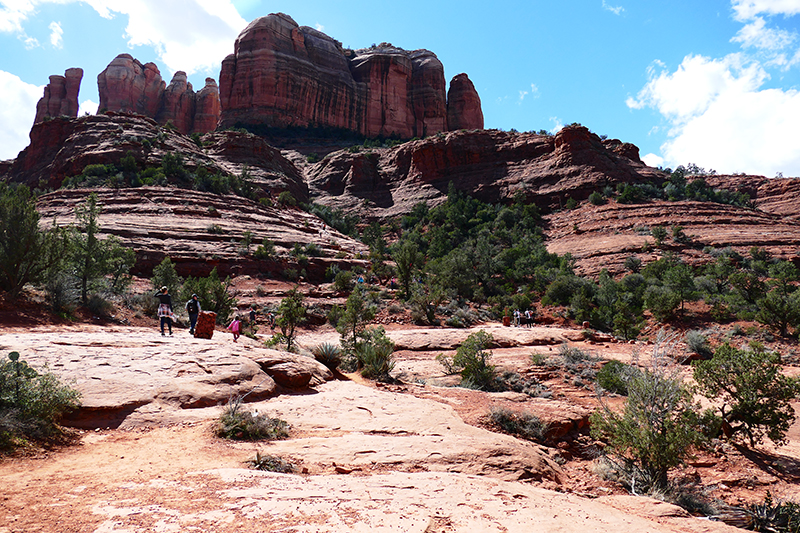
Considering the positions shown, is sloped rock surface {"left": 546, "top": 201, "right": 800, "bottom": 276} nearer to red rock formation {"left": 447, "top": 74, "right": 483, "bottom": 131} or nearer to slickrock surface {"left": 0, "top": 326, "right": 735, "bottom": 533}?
slickrock surface {"left": 0, "top": 326, "right": 735, "bottom": 533}

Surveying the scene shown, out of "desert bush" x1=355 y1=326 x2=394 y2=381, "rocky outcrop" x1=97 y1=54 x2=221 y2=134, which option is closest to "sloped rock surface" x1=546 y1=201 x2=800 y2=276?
"desert bush" x1=355 y1=326 x2=394 y2=381

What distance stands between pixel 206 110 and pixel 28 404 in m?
98.0

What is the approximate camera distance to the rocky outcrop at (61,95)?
263ft

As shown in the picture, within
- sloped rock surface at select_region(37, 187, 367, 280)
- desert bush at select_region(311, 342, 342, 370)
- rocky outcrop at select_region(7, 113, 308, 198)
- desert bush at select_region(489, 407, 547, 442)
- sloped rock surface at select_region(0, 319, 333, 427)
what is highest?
rocky outcrop at select_region(7, 113, 308, 198)

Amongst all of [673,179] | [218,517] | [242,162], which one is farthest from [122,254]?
[673,179]

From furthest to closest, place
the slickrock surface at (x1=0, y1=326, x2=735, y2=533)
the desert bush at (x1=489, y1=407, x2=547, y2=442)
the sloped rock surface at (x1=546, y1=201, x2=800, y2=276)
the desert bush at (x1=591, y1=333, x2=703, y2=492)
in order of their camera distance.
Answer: the sloped rock surface at (x1=546, y1=201, x2=800, y2=276) → the desert bush at (x1=489, y1=407, x2=547, y2=442) → the desert bush at (x1=591, y1=333, x2=703, y2=492) → the slickrock surface at (x1=0, y1=326, x2=735, y2=533)

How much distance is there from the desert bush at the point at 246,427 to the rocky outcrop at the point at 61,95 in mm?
101873

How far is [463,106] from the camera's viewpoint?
84688mm

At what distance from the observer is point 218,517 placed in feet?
10.6

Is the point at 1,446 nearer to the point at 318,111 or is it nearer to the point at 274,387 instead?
the point at 274,387

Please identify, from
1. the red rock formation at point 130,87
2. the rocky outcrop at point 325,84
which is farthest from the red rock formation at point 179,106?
the rocky outcrop at point 325,84

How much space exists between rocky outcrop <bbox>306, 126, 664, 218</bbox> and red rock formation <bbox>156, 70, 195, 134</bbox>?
40265 mm

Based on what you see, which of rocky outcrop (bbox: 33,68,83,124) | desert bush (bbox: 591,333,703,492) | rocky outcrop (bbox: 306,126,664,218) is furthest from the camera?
rocky outcrop (bbox: 33,68,83,124)

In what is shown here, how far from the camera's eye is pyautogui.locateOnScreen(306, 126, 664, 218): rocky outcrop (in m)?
49.0
